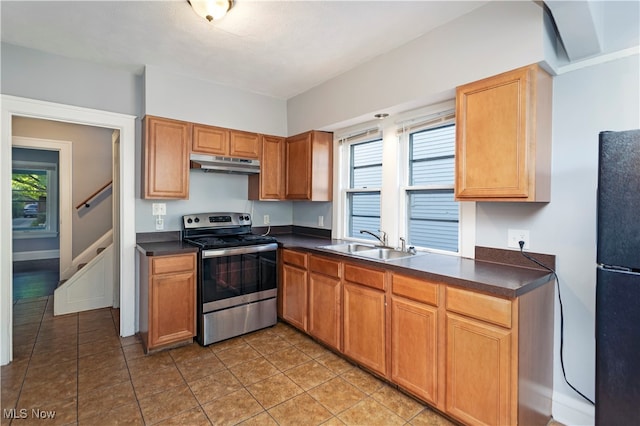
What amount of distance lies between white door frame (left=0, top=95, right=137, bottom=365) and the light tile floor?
0.90ft

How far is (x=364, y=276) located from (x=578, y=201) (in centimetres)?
142

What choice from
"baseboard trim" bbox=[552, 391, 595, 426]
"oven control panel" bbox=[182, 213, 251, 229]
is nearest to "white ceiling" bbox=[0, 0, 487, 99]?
"oven control panel" bbox=[182, 213, 251, 229]

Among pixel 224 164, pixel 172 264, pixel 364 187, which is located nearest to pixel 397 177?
pixel 364 187

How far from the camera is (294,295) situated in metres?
3.16

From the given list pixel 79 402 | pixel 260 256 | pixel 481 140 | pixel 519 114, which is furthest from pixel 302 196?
pixel 79 402

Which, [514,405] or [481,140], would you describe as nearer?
[514,405]

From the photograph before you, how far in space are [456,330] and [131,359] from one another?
256 centimetres

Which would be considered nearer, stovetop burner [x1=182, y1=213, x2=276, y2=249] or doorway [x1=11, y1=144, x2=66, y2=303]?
stovetop burner [x1=182, y1=213, x2=276, y2=249]

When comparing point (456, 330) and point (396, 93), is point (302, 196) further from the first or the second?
point (456, 330)

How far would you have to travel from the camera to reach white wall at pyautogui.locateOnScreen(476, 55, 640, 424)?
178 cm

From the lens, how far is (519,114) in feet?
6.08

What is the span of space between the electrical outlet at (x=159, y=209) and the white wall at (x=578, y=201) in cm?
325

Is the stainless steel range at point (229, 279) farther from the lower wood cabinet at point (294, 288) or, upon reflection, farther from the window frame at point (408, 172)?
the window frame at point (408, 172)

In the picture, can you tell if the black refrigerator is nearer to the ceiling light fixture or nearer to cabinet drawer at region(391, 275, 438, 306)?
cabinet drawer at region(391, 275, 438, 306)
